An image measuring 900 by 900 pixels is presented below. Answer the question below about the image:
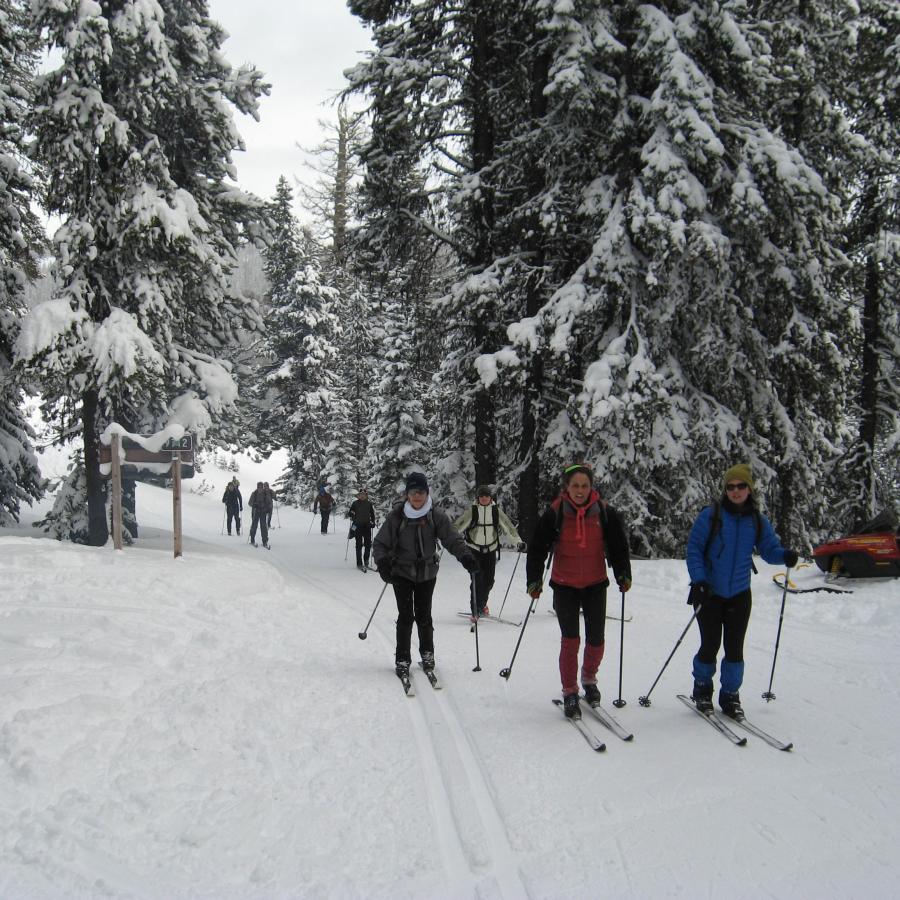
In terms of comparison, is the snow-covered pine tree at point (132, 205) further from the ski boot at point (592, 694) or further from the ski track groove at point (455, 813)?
the ski boot at point (592, 694)

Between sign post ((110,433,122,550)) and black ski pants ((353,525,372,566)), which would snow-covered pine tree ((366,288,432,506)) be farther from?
sign post ((110,433,122,550))

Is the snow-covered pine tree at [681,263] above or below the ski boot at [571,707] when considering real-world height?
above

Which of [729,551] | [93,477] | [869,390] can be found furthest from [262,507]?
[729,551]

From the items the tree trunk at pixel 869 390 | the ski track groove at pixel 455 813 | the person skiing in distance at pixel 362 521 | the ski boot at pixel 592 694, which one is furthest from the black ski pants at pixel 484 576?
the tree trunk at pixel 869 390

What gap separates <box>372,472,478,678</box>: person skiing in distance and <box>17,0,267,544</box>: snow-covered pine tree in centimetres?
739

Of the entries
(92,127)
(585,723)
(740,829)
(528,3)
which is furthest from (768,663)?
(92,127)

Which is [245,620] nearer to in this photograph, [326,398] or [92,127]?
[92,127]

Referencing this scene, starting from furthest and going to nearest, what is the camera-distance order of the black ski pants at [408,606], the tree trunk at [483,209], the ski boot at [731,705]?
the tree trunk at [483,209] < the black ski pants at [408,606] < the ski boot at [731,705]

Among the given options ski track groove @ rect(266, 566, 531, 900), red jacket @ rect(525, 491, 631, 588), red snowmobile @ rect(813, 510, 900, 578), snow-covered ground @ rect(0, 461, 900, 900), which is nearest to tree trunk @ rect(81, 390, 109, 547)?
snow-covered ground @ rect(0, 461, 900, 900)

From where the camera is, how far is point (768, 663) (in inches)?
287

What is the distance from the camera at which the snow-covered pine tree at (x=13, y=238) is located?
13672 mm

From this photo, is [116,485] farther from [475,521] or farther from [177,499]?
[475,521]

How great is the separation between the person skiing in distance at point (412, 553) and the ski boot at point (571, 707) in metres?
1.65

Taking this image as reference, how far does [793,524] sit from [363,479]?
24.4 meters
